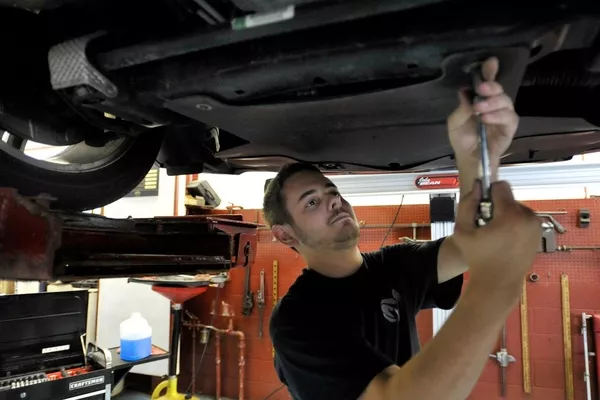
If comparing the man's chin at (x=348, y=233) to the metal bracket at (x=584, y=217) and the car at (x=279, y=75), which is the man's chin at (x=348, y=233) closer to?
the car at (x=279, y=75)

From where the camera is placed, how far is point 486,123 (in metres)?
0.65

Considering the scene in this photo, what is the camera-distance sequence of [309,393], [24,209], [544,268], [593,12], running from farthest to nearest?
1. [544,268]
2. [309,393]
3. [24,209]
4. [593,12]

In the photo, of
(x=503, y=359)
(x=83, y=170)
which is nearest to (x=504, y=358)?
(x=503, y=359)

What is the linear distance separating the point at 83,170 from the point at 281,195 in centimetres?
56

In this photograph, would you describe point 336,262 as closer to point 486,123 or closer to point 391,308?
point 391,308

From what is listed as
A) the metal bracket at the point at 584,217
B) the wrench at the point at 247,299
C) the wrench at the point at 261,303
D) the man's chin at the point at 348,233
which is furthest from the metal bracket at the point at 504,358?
the man's chin at the point at 348,233

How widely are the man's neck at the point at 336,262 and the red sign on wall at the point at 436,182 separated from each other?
1.35m

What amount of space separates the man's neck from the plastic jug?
1829mm

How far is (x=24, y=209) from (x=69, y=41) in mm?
321

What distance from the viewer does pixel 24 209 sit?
68 centimetres

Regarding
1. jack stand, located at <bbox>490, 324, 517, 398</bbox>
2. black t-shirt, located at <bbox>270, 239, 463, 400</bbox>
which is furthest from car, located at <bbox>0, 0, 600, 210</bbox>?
jack stand, located at <bbox>490, 324, 517, 398</bbox>

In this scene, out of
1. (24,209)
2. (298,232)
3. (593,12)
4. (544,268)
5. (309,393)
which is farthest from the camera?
(544,268)

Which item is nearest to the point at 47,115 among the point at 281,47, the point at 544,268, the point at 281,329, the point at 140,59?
the point at 140,59

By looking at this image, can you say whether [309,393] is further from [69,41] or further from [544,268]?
[544,268]
